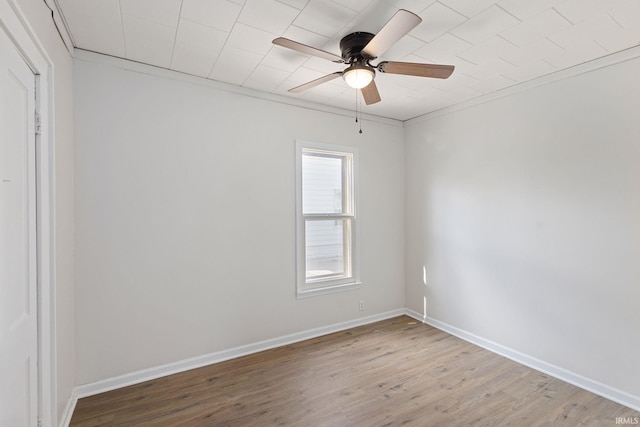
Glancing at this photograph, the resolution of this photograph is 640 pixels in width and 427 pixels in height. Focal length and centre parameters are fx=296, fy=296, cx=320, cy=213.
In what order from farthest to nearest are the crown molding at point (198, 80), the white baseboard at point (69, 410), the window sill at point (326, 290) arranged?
the window sill at point (326, 290)
the crown molding at point (198, 80)
the white baseboard at point (69, 410)

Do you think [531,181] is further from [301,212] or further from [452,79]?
[301,212]

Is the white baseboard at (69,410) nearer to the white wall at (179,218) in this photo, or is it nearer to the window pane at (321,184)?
the white wall at (179,218)

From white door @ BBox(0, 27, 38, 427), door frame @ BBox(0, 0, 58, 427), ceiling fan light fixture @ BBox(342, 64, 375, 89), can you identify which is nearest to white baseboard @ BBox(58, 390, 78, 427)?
door frame @ BBox(0, 0, 58, 427)

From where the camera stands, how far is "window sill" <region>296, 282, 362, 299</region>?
3.39m

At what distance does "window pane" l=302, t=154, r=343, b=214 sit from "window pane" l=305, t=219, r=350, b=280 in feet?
0.59

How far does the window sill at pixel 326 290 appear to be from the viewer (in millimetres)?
3388

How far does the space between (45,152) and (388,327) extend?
3653 mm

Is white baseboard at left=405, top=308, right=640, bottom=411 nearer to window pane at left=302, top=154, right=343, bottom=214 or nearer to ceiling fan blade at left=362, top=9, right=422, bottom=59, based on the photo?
window pane at left=302, top=154, right=343, bottom=214

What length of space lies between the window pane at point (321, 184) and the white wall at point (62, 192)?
2.13 m

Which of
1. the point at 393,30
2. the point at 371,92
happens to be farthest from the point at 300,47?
the point at 371,92

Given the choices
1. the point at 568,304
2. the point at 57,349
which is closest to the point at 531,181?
the point at 568,304

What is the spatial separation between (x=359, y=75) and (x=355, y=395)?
2448 millimetres

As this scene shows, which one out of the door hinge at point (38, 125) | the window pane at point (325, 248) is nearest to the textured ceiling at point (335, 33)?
the door hinge at point (38, 125)

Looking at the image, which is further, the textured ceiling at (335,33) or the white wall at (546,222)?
the white wall at (546,222)
